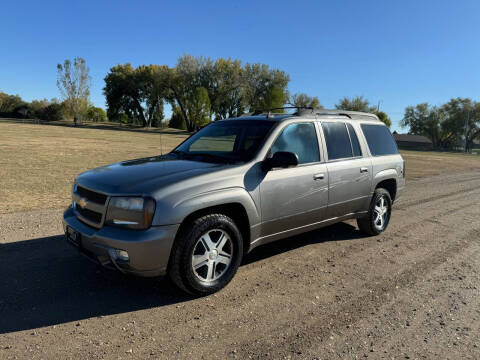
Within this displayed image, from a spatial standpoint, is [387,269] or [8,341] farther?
[387,269]

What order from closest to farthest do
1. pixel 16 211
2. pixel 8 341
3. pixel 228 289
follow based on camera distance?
pixel 8 341, pixel 228 289, pixel 16 211

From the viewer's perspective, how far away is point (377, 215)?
5648 millimetres

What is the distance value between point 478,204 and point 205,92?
54.3m

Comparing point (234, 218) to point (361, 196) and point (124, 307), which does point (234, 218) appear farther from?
point (361, 196)

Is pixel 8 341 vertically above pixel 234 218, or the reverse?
pixel 234 218

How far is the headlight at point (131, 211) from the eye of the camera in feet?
10.0

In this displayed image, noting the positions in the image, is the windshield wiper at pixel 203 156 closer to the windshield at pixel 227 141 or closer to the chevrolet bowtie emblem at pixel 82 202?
the windshield at pixel 227 141

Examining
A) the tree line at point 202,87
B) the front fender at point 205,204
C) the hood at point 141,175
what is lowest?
the front fender at point 205,204

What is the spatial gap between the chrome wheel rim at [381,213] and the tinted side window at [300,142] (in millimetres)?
1799

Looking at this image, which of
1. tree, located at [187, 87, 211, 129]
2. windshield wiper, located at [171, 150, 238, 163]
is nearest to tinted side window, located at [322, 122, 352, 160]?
windshield wiper, located at [171, 150, 238, 163]

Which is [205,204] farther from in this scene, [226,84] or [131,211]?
[226,84]

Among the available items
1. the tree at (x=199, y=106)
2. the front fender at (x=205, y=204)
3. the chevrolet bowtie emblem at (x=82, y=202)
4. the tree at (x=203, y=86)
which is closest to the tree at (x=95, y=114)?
the tree at (x=203, y=86)

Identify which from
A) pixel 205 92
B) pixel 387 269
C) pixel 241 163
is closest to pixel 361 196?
pixel 387 269

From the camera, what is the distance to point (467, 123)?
78.9 m
